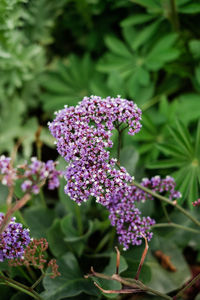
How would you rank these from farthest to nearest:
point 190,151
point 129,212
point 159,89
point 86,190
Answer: point 159,89 → point 190,151 → point 129,212 → point 86,190

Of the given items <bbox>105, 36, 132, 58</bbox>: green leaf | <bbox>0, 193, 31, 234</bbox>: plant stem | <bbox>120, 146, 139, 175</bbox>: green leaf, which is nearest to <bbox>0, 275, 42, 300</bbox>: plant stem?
<bbox>0, 193, 31, 234</bbox>: plant stem

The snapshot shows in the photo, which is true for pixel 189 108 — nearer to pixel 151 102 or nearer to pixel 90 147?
pixel 151 102

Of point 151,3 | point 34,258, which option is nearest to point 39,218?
point 34,258

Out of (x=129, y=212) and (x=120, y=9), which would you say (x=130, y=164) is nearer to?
(x=129, y=212)

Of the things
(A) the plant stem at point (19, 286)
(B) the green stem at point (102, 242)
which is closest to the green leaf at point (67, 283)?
(A) the plant stem at point (19, 286)

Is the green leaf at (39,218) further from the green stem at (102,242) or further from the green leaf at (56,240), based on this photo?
the green stem at (102,242)

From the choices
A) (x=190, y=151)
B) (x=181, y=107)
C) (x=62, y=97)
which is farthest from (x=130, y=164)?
(x=62, y=97)

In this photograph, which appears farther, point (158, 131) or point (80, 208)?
point (158, 131)
